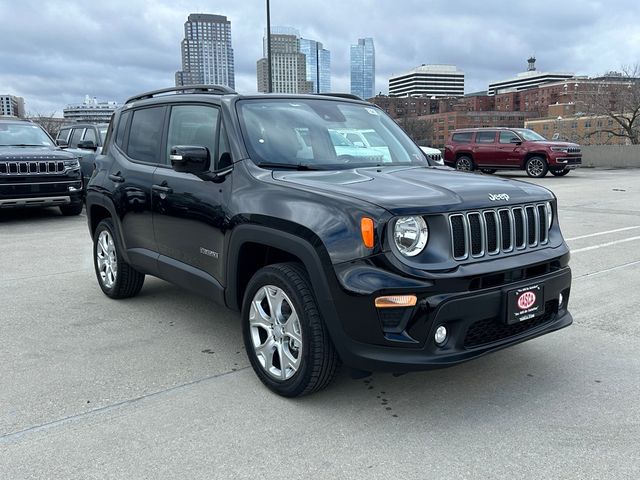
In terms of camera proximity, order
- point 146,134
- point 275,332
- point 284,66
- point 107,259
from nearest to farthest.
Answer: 1. point 275,332
2. point 146,134
3. point 107,259
4. point 284,66

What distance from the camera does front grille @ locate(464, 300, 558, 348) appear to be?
3184 millimetres

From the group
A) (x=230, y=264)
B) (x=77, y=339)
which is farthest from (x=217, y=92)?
(x=77, y=339)

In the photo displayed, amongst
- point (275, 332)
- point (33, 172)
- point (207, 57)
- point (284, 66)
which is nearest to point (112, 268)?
point (275, 332)

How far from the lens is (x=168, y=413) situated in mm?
3342

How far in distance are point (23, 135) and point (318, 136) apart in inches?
379

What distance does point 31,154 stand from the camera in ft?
35.5

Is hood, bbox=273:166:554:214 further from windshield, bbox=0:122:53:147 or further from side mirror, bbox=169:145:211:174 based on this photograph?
windshield, bbox=0:122:53:147

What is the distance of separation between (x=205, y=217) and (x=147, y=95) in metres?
1.93

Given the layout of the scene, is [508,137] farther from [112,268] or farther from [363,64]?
[363,64]

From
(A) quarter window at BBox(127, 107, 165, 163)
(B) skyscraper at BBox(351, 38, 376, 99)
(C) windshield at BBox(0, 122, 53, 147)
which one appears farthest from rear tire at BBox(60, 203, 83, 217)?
(B) skyscraper at BBox(351, 38, 376, 99)

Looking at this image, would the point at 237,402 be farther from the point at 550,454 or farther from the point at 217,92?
the point at 217,92

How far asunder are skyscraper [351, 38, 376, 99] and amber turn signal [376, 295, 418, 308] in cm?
6412

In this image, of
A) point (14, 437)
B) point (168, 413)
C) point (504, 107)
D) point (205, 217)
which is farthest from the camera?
point (504, 107)

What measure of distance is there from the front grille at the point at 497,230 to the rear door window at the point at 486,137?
65.9ft
